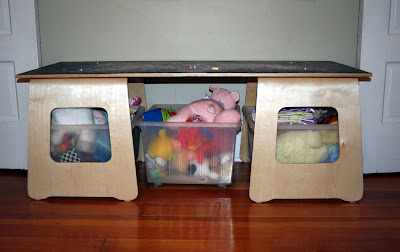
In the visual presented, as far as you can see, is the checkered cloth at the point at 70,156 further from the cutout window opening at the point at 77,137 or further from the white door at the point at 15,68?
the white door at the point at 15,68

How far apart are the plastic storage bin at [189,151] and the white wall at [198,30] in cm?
43

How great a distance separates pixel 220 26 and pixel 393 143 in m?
0.93

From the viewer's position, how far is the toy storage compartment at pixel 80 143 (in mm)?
1487

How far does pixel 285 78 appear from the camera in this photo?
1399 mm

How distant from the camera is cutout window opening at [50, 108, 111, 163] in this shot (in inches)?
58.5

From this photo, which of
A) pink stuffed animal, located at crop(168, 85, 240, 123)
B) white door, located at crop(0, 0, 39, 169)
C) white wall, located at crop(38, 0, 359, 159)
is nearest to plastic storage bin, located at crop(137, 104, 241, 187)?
pink stuffed animal, located at crop(168, 85, 240, 123)

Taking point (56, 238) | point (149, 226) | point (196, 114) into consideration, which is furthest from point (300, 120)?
point (56, 238)

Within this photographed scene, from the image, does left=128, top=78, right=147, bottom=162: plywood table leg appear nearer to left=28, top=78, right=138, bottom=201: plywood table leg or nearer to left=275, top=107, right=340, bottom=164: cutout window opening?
left=28, top=78, right=138, bottom=201: plywood table leg

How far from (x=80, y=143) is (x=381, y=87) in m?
1.27

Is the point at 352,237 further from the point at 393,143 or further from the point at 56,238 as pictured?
the point at 56,238

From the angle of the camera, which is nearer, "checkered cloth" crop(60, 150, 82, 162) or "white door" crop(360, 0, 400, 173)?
"checkered cloth" crop(60, 150, 82, 162)

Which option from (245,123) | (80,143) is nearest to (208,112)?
(245,123)

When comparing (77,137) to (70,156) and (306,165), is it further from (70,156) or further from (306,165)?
(306,165)

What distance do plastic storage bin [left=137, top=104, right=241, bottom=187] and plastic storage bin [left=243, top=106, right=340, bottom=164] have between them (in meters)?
0.18
